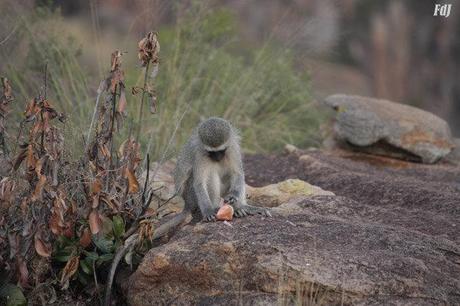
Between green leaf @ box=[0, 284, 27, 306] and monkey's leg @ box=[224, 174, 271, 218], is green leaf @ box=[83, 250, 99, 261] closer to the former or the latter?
green leaf @ box=[0, 284, 27, 306]

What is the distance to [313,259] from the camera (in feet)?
17.5

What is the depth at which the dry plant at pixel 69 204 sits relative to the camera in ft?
18.0

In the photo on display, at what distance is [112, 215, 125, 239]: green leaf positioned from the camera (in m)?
6.07

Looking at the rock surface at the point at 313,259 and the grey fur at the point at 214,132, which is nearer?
the rock surface at the point at 313,259

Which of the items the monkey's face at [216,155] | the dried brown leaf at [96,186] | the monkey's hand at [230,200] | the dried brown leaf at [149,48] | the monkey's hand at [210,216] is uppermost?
the dried brown leaf at [149,48]

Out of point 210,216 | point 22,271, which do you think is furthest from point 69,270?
point 210,216

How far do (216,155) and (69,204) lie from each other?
1.28 meters

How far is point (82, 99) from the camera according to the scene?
945 cm

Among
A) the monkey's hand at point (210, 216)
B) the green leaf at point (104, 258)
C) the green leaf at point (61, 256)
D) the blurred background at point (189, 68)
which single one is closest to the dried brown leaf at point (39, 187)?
the green leaf at point (61, 256)

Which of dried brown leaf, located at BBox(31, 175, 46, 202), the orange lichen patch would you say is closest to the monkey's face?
dried brown leaf, located at BBox(31, 175, 46, 202)

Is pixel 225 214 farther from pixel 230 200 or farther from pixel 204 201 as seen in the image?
pixel 204 201

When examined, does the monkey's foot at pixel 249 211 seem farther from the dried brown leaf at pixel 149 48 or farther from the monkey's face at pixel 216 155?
the dried brown leaf at pixel 149 48

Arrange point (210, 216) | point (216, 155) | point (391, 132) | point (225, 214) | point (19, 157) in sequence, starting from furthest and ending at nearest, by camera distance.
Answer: point (391, 132), point (216, 155), point (210, 216), point (225, 214), point (19, 157)

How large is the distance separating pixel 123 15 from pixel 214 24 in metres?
11.1
